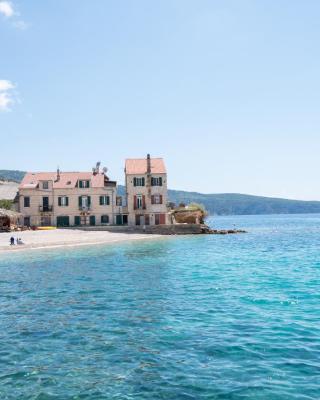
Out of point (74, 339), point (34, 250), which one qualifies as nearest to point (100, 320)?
point (74, 339)

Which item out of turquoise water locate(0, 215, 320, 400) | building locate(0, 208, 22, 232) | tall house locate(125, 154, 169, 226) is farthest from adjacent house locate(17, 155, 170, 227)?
turquoise water locate(0, 215, 320, 400)

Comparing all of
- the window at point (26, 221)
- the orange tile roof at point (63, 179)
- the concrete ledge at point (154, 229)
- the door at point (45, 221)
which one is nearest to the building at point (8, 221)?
the window at point (26, 221)

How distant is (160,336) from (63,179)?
2331 inches

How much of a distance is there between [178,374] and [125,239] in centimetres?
4634

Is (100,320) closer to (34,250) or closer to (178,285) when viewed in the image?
(178,285)

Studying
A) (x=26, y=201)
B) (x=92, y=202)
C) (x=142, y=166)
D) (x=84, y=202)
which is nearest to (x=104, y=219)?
(x=92, y=202)

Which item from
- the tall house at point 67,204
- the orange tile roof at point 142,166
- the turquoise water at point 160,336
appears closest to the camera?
the turquoise water at point 160,336

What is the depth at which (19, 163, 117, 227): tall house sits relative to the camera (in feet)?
220

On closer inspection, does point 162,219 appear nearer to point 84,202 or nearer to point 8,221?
Result: point 84,202

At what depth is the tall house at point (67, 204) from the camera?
6719 centimetres

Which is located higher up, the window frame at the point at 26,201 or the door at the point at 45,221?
the window frame at the point at 26,201

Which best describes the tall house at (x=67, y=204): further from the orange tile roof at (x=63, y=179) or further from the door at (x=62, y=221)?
the orange tile roof at (x=63, y=179)

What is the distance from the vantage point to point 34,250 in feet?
141

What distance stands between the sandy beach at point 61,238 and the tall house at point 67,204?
754cm
